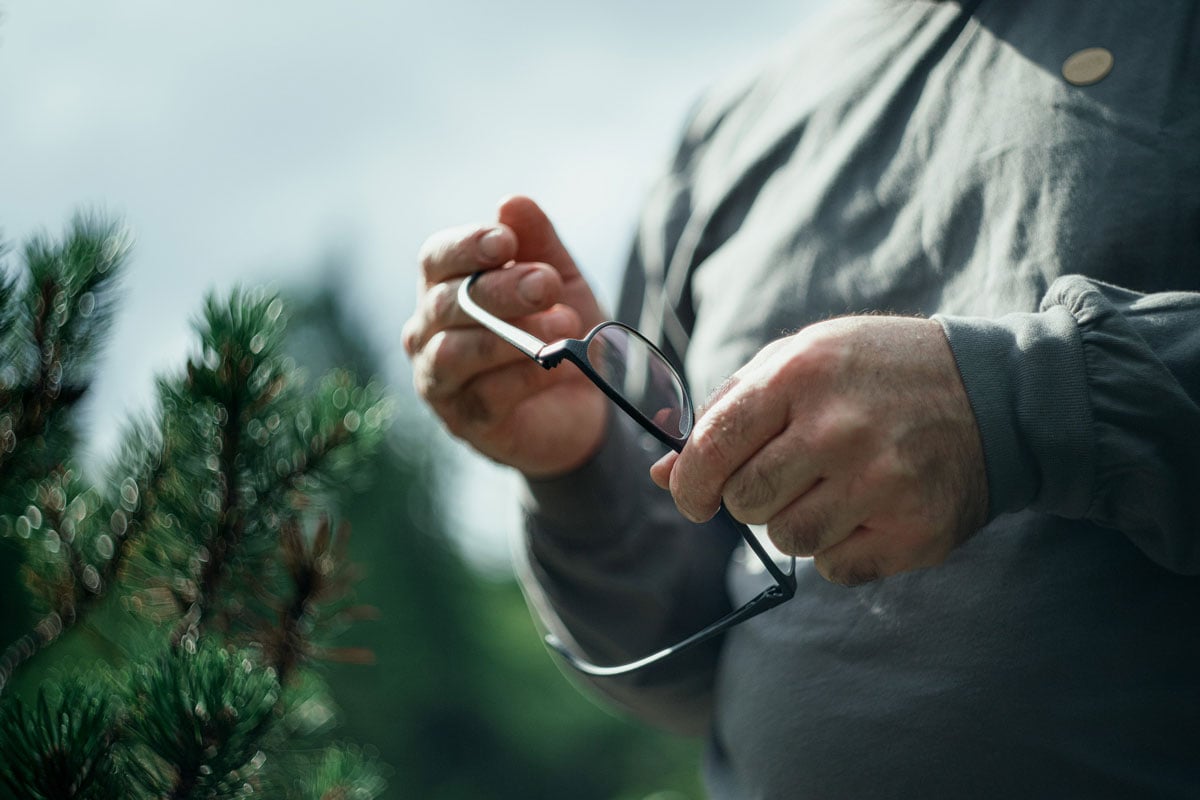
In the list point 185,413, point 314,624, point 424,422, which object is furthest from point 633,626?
point 424,422

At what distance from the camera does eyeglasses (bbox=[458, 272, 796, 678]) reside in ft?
1.92

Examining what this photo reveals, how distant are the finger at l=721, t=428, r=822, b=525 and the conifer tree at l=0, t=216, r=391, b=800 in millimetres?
265

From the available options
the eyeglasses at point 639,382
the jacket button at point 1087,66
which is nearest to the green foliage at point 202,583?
the eyeglasses at point 639,382

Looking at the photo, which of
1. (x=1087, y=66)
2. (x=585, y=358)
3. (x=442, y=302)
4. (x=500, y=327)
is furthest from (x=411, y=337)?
(x=1087, y=66)

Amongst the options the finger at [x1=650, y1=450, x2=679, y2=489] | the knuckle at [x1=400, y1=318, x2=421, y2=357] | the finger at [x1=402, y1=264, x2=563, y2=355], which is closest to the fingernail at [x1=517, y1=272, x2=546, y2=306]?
the finger at [x1=402, y1=264, x2=563, y2=355]

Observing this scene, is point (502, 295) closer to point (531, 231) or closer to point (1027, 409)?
point (531, 231)

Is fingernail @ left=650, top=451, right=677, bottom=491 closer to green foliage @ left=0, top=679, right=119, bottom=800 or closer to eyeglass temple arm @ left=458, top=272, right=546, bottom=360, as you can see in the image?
eyeglass temple arm @ left=458, top=272, right=546, bottom=360

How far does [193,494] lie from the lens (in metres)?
0.65

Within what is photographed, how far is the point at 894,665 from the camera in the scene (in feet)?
2.37

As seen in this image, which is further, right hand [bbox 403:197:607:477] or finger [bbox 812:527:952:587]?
right hand [bbox 403:197:607:477]

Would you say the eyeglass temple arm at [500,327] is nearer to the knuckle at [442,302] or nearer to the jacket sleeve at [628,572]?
the knuckle at [442,302]

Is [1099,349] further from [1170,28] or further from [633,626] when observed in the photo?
[633,626]

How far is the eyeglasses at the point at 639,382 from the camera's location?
23.1 inches

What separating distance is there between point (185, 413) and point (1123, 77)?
2.12 ft
